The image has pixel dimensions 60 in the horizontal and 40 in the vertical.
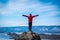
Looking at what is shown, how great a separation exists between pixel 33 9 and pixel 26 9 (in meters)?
0.14

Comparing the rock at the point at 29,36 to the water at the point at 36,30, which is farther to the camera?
the water at the point at 36,30

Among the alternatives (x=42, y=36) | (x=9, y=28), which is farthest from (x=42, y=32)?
(x=9, y=28)

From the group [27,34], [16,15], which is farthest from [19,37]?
[16,15]

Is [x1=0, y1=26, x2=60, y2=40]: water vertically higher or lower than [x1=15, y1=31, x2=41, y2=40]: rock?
higher

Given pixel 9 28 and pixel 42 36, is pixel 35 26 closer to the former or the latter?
pixel 42 36

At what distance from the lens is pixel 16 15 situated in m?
4.61

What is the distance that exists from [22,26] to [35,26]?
0.27 meters

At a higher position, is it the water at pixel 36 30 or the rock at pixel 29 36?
the water at pixel 36 30

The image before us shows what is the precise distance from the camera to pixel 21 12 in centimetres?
460

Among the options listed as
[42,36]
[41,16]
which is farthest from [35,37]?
[41,16]

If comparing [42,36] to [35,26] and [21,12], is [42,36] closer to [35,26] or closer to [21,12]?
[35,26]

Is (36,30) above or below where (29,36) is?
above

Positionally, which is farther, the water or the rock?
the water

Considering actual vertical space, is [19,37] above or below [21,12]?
below
